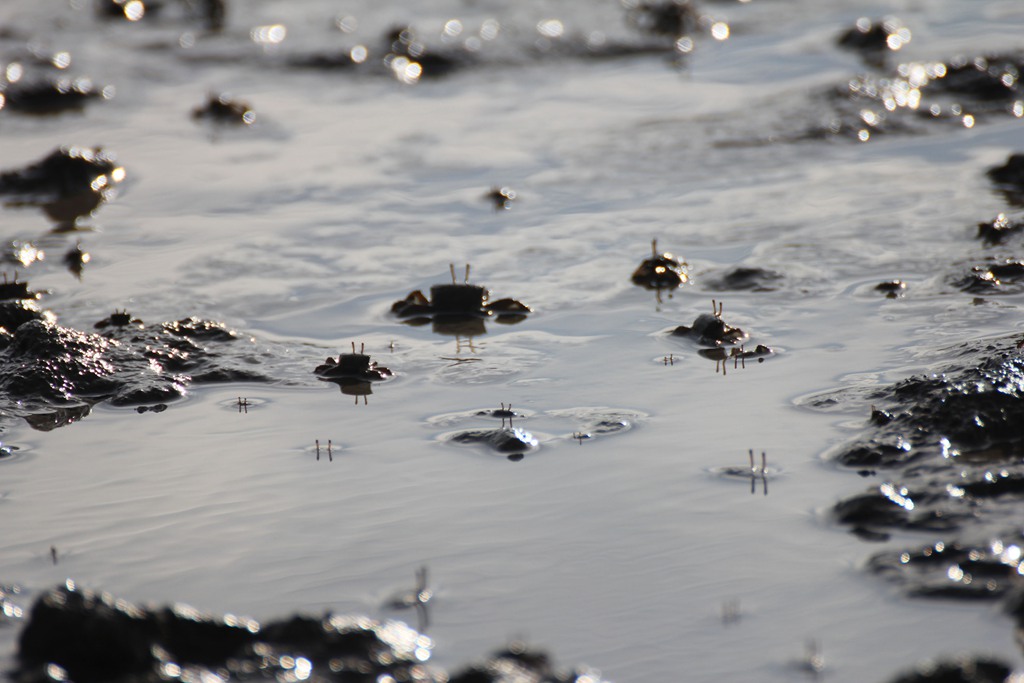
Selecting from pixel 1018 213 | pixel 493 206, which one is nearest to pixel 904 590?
pixel 1018 213

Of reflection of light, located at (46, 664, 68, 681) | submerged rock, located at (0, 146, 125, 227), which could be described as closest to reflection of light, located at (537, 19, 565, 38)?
submerged rock, located at (0, 146, 125, 227)

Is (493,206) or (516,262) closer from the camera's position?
(516,262)

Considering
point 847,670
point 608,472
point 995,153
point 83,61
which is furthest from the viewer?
point 83,61

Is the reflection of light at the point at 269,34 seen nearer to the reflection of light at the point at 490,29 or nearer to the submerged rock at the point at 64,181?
the reflection of light at the point at 490,29

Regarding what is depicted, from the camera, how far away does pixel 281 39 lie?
10.9m

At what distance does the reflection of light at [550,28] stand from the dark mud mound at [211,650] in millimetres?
8267

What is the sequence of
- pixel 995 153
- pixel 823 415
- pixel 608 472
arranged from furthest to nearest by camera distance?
1. pixel 995 153
2. pixel 823 415
3. pixel 608 472

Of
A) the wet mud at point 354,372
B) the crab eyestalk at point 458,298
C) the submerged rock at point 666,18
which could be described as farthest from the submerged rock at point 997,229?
the submerged rock at point 666,18

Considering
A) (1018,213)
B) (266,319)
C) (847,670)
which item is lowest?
(847,670)

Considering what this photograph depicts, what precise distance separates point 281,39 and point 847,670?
9.18 metres

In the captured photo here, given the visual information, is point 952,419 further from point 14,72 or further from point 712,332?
point 14,72

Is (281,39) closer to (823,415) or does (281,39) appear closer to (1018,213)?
(1018,213)

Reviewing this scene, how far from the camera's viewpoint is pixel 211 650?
111 inches

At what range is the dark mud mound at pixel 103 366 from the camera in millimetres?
4508
